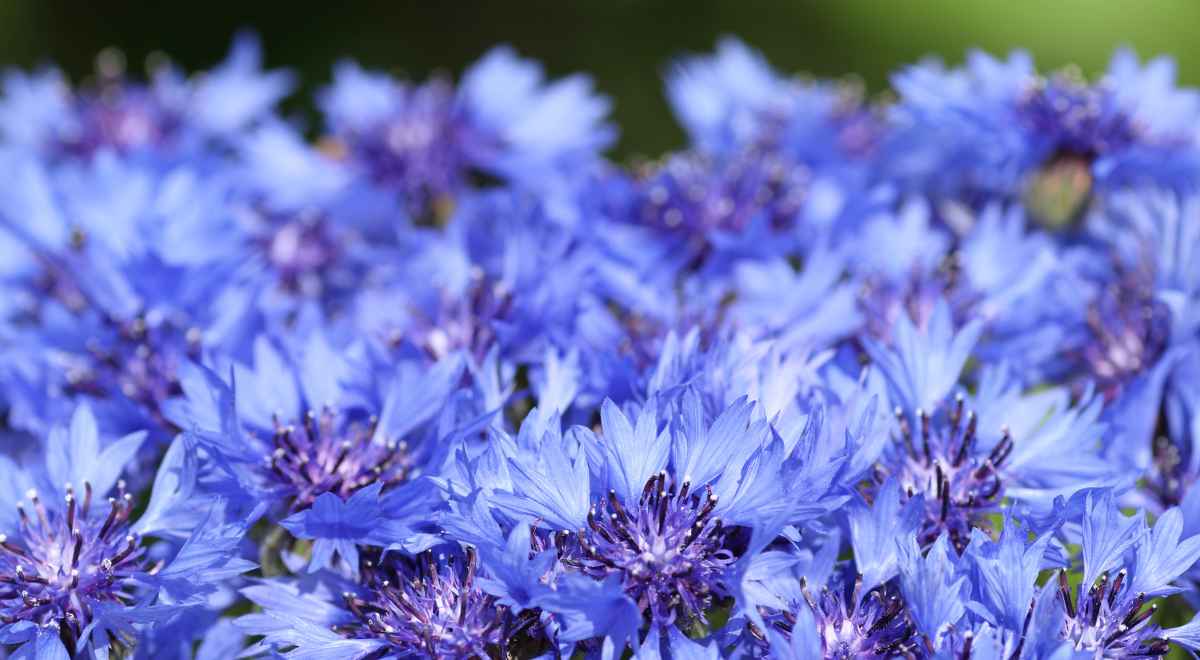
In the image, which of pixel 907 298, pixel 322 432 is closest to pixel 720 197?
pixel 907 298

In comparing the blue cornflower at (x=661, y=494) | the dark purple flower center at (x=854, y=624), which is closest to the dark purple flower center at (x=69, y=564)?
the blue cornflower at (x=661, y=494)

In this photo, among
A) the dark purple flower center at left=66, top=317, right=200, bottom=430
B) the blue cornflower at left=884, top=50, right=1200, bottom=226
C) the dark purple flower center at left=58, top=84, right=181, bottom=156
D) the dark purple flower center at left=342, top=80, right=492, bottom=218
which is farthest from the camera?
the dark purple flower center at left=58, top=84, right=181, bottom=156

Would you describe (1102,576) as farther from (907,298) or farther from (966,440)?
(907,298)

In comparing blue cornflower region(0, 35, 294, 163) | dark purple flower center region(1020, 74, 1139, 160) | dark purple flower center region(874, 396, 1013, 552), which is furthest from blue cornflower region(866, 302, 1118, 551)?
blue cornflower region(0, 35, 294, 163)

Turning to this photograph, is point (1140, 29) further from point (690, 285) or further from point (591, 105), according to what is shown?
point (690, 285)

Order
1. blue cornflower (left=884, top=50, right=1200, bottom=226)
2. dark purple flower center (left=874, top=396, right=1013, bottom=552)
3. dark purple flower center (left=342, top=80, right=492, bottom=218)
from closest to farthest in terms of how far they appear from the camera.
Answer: dark purple flower center (left=874, top=396, right=1013, bottom=552) → blue cornflower (left=884, top=50, right=1200, bottom=226) → dark purple flower center (left=342, top=80, right=492, bottom=218)

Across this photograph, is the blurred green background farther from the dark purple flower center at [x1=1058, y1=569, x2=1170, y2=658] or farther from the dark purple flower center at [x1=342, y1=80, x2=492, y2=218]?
the dark purple flower center at [x1=1058, y1=569, x2=1170, y2=658]
